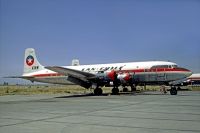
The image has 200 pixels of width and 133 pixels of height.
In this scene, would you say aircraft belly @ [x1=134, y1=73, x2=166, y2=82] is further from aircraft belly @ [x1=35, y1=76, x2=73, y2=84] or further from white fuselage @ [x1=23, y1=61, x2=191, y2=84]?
aircraft belly @ [x1=35, y1=76, x2=73, y2=84]

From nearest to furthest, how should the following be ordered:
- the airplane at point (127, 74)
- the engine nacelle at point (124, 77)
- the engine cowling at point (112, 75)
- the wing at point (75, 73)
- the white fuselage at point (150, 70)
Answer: the white fuselage at point (150, 70) < the airplane at point (127, 74) < the wing at point (75, 73) < the engine cowling at point (112, 75) < the engine nacelle at point (124, 77)

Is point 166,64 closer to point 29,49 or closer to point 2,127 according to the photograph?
point 29,49

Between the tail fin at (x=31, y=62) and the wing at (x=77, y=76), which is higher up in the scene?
the tail fin at (x=31, y=62)

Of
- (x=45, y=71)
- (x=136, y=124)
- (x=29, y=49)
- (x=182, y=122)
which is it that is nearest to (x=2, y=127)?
(x=136, y=124)

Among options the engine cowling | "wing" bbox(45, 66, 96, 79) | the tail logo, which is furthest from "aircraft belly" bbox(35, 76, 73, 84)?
the engine cowling

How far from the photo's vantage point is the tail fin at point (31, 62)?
Answer: 4200cm

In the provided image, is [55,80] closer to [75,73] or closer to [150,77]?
[75,73]

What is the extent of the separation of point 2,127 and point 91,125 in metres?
2.89

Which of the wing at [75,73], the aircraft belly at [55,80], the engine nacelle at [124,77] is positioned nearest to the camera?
the wing at [75,73]

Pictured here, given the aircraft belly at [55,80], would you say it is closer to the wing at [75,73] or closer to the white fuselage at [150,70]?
the white fuselage at [150,70]

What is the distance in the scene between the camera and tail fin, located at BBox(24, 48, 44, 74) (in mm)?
42000

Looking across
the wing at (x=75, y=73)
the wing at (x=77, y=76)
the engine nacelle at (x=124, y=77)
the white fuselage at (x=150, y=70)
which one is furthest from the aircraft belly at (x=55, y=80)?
the engine nacelle at (x=124, y=77)

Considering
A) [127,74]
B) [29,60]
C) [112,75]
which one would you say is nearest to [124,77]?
[127,74]

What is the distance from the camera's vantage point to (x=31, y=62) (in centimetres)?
4234
